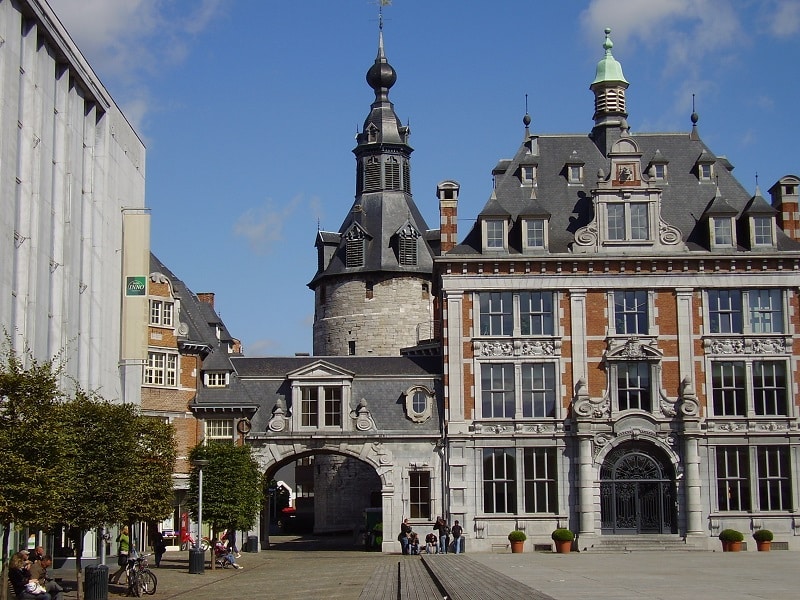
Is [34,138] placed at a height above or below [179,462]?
above

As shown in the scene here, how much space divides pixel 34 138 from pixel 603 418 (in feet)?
91.5

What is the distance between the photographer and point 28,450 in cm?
2847

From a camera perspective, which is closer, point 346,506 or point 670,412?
point 670,412

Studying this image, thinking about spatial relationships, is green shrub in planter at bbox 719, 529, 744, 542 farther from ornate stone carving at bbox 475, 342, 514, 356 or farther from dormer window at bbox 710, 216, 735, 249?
dormer window at bbox 710, 216, 735, 249

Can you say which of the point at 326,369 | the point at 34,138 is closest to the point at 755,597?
the point at 34,138

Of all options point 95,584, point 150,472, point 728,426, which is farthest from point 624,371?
point 95,584

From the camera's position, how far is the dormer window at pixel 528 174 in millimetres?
59719

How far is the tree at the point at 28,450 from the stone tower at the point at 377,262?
51.2 m

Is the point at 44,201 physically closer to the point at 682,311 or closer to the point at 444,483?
the point at 444,483

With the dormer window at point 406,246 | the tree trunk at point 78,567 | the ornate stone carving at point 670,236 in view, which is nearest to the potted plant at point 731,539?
the ornate stone carving at point 670,236

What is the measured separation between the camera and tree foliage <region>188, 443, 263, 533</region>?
49.0m

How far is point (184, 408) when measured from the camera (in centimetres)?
5803

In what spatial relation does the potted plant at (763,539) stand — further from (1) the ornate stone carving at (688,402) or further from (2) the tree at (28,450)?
(2) the tree at (28,450)

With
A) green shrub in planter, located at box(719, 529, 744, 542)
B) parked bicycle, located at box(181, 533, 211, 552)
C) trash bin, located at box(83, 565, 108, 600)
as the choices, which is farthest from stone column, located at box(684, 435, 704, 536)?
trash bin, located at box(83, 565, 108, 600)
